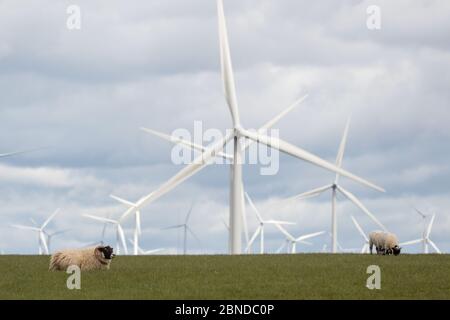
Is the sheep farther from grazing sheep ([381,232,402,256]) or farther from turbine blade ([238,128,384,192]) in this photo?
turbine blade ([238,128,384,192])

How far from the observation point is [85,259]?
1662 inches

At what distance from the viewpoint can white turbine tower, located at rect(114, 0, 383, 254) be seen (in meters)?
56.6

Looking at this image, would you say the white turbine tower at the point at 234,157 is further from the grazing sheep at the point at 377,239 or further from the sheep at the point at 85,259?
the sheep at the point at 85,259

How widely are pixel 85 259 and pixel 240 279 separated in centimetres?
675

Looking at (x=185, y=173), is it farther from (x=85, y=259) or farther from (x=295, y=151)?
(x=85, y=259)

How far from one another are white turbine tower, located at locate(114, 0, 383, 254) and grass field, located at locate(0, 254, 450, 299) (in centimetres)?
994

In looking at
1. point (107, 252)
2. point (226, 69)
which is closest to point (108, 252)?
point (107, 252)

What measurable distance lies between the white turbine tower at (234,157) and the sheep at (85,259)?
43.2ft

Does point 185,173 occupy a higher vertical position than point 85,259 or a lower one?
higher

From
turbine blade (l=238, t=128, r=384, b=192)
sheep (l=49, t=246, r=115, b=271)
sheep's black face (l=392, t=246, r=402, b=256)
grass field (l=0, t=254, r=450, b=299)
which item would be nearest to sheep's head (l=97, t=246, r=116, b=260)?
sheep (l=49, t=246, r=115, b=271)

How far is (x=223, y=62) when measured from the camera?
58906mm

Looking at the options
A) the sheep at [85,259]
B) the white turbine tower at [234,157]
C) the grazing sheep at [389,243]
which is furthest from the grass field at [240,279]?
the white turbine tower at [234,157]
